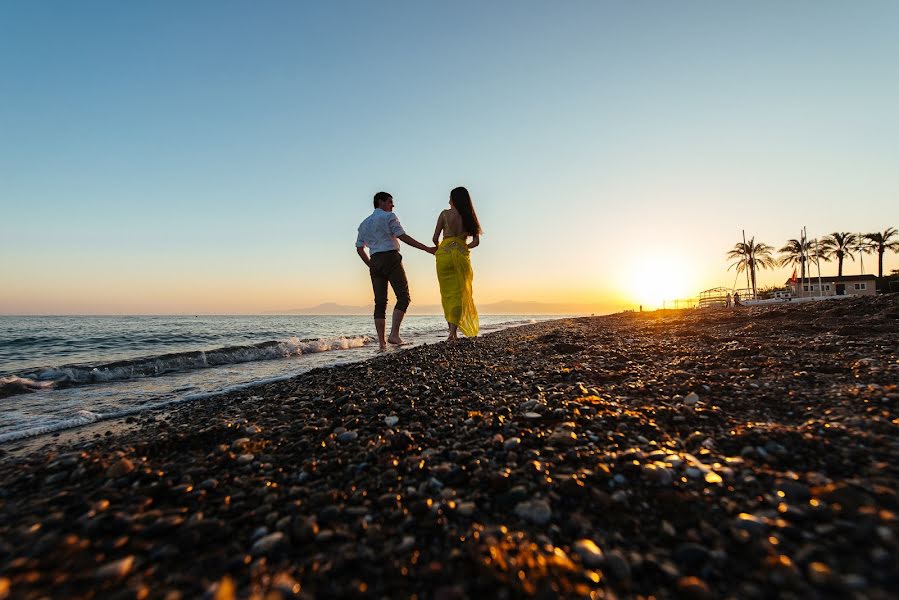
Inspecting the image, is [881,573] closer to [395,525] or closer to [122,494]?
[395,525]

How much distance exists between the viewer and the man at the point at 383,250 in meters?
9.12

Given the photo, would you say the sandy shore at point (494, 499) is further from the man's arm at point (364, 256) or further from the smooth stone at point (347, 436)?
the man's arm at point (364, 256)

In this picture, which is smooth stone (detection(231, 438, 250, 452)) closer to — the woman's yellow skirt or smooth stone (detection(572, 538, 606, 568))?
smooth stone (detection(572, 538, 606, 568))

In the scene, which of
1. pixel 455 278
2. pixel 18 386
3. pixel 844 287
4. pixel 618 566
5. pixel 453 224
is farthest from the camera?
pixel 844 287

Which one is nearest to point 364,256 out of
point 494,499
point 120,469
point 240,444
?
point 240,444

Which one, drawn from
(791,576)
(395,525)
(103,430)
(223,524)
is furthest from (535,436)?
(103,430)

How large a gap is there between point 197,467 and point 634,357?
5137 millimetres

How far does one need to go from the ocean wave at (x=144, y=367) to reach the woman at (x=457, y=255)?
15.7ft

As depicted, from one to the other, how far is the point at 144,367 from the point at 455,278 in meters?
7.05

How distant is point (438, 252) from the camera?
9180 millimetres

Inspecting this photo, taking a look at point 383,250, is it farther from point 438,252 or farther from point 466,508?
point 466,508

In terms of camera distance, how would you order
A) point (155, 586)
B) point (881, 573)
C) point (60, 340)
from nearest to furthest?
point (881, 573)
point (155, 586)
point (60, 340)

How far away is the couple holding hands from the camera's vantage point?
8.95 metres

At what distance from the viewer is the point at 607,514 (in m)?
1.70
